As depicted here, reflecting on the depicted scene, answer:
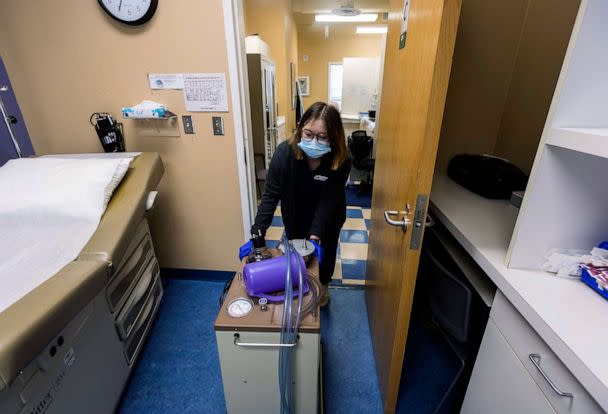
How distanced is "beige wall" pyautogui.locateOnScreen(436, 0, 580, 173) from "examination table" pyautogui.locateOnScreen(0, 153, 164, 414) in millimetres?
1689

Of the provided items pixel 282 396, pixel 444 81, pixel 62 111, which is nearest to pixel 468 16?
pixel 444 81

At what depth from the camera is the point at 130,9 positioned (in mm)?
1457

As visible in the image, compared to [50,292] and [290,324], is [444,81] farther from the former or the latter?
[50,292]

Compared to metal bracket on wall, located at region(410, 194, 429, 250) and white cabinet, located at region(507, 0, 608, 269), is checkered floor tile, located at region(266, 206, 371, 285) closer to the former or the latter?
metal bracket on wall, located at region(410, 194, 429, 250)

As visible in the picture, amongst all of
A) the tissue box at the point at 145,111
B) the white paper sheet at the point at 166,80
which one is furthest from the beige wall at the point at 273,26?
the tissue box at the point at 145,111

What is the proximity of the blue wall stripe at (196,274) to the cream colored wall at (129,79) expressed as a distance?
328 millimetres

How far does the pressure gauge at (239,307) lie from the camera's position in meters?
0.87

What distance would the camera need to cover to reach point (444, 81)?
28.2 inches

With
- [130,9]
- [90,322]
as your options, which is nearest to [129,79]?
[130,9]

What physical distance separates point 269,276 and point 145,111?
49.4 inches

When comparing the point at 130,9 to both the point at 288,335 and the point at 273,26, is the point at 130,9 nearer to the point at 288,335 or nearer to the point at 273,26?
the point at 288,335

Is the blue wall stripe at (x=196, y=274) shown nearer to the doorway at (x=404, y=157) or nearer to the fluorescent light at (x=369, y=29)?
the doorway at (x=404, y=157)

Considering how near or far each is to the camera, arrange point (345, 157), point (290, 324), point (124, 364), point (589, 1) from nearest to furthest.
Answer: point (589, 1) → point (290, 324) → point (124, 364) → point (345, 157)

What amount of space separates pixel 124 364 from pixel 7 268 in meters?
0.65
